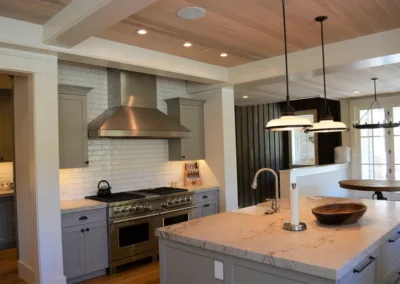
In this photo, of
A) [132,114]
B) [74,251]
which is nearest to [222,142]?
[132,114]

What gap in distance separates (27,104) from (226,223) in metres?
2.45

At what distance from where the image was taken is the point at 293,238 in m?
2.23

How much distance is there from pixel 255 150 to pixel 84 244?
5.49 m

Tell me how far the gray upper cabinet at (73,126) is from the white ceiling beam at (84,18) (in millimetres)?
913

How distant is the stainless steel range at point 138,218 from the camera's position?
413 cm

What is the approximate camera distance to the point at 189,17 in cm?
310

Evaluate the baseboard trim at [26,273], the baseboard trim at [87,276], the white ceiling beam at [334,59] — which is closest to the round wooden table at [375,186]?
the white ceiling beam at [334,59]

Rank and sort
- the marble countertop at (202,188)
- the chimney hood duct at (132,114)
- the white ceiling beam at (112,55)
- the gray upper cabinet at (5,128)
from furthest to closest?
the gray upper cabinet at (5,128) → the marble countertop at (202,188) → the chimney hood duct at (132,114) → the white ceiling beam at (112,55)

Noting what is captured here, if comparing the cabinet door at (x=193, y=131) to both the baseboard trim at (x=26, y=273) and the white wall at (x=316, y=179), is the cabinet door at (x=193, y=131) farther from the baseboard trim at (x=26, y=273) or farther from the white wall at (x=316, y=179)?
the baseboard trim at (x=26, y=273)

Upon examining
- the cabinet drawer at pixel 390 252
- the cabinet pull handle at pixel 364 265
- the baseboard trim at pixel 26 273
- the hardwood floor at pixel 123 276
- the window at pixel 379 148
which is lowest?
the hardwood floor at pixel 123 276

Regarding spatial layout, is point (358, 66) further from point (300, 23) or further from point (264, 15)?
point (264, 15)

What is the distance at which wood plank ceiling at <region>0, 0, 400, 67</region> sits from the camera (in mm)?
2869

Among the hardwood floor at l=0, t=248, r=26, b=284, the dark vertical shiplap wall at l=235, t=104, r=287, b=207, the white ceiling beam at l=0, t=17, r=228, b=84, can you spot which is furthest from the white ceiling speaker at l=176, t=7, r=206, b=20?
the dark vertical shiplap wall at l=235, t=104, r=287, b=207

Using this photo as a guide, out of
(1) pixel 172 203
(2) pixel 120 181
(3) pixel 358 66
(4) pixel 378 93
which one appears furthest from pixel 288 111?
(4) pixel 378 93
